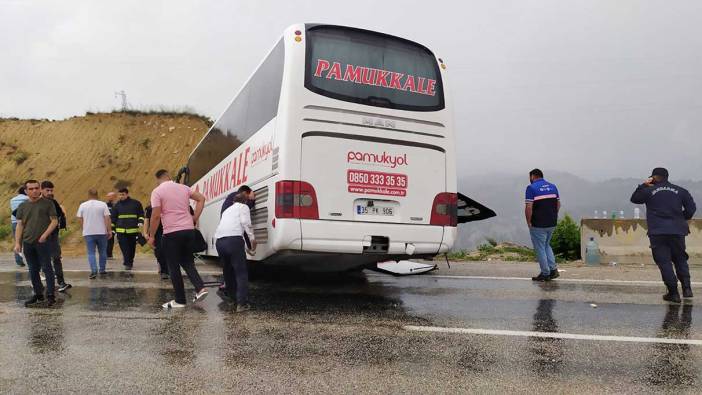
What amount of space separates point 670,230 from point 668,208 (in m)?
0.29

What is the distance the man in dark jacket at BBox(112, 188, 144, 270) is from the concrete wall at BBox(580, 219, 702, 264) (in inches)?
Result: 403

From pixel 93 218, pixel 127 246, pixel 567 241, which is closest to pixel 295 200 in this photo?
pixel 93 218

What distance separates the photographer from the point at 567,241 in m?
14.4

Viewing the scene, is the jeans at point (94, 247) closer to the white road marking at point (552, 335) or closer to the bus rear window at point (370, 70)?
the bus rear window at point (370, 70)

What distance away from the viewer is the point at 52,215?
7.51 metres

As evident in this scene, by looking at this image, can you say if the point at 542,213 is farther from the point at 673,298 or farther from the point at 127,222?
the point at 127,222

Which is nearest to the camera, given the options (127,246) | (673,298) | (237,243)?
(237,243)

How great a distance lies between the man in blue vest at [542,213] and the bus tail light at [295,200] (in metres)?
4.27

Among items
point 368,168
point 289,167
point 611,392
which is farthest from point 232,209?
point 611,392

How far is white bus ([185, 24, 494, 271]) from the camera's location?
664 centimetres

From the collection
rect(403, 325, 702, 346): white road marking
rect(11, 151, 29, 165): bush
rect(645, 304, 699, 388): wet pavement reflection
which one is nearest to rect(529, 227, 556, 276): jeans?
rect(645, 304, 699, 388): wet pavement reflection

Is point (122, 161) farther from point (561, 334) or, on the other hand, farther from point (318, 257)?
point (561, 334)

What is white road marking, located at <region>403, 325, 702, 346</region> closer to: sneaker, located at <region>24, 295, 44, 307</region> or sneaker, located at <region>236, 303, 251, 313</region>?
sneaker, located at <region>236, 303, 251, 313</region>

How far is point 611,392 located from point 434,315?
109 inches
